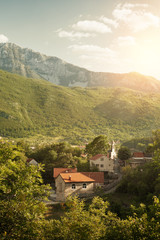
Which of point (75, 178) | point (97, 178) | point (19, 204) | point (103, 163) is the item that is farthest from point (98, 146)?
point (19, 204)

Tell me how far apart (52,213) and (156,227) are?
36.0 meters

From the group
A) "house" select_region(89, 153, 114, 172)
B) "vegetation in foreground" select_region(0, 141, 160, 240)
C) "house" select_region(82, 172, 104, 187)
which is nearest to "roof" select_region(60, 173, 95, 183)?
"house" select_region(82, 172, 104, 187)

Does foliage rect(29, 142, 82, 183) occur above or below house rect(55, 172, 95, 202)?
above

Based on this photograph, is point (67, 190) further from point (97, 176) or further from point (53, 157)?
point (53, 157)

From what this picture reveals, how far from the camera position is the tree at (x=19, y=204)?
1255 cm

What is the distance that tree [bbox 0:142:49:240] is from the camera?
41.2ft

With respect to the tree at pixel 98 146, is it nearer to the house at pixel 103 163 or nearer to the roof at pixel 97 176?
the house at pixel 103 163

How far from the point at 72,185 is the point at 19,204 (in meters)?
40.3

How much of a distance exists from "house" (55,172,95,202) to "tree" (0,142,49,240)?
37.6 meters

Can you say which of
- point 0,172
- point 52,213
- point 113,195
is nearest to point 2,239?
point 0,172

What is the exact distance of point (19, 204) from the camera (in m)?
13.3

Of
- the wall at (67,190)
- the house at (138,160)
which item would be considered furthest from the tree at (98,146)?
the wall at (67,190)

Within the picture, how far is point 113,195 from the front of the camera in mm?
51281

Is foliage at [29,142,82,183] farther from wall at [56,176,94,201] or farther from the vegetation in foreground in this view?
the vegetation in foreground
